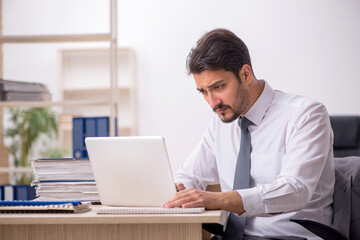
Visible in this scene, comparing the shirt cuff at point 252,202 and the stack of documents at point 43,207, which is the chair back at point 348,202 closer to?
the shirt cuff at point 252,202

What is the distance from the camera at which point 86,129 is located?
2799 mm

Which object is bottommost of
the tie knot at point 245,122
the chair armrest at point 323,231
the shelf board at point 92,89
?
the chair armrest at point 323,231

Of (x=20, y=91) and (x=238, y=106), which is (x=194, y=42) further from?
(x=238, y=106)

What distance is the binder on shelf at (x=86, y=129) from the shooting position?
110 inches

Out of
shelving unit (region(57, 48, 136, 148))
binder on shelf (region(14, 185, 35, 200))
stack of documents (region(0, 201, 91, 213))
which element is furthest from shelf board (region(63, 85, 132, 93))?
stack of documents (region(0, 201, 91, 213))

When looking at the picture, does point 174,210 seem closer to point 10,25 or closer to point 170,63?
point 170,63

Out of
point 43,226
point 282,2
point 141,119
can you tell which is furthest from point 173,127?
point 43,226

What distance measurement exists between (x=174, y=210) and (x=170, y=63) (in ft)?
12.6

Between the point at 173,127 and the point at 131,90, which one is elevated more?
the point at 131,90

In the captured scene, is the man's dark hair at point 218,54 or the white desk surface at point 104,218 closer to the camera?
the white desk surface at point 104,218

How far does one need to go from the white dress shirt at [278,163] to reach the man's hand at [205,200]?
4cm

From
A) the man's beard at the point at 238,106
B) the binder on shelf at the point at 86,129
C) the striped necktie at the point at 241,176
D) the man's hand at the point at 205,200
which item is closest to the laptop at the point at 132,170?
the man's hand at the point at 205,200

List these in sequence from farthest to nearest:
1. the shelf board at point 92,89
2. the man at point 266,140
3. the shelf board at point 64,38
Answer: the shelf board at point 92,89
the shelf board at point 64,38
the man at point 266,140

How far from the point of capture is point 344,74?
482cm
